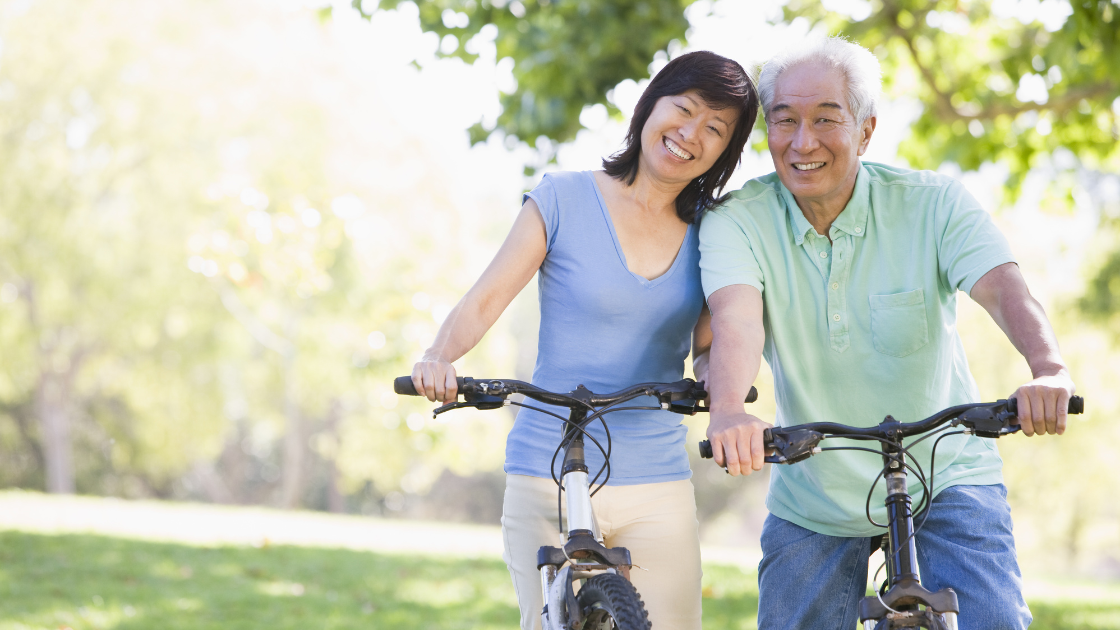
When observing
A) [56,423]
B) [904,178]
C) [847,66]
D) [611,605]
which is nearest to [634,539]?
[611,605]

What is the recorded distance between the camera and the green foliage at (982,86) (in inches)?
263

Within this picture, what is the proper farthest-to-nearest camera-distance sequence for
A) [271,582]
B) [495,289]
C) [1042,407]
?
1. [271,582]
2. [495,289]
3. [1042,407]

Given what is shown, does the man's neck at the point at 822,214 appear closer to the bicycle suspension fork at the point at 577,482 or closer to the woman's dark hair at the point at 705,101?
the woman's dark hair at the point at 705,101

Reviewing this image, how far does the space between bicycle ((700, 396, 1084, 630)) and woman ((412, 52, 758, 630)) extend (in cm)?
60

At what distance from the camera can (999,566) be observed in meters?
2.42

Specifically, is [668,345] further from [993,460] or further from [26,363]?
[26,363]

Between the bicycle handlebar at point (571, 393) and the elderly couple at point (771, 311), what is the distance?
0.09 m

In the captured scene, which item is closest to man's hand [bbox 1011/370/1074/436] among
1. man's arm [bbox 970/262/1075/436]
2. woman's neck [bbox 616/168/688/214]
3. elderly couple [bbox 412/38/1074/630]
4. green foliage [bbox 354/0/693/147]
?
man's arm [bbox 970/262/1075/436]

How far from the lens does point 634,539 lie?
272cm

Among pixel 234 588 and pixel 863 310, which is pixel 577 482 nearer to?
pixel 863 310

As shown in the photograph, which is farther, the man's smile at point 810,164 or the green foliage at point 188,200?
the green foliage at point 188,200

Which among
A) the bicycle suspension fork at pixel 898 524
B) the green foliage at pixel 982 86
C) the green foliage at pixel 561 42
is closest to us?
the bicycle suspension fork at pixel 898 524

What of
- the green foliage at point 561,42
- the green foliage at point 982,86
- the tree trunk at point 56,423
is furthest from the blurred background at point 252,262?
the green foliage at point 561,42

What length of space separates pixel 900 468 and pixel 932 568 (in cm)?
45
